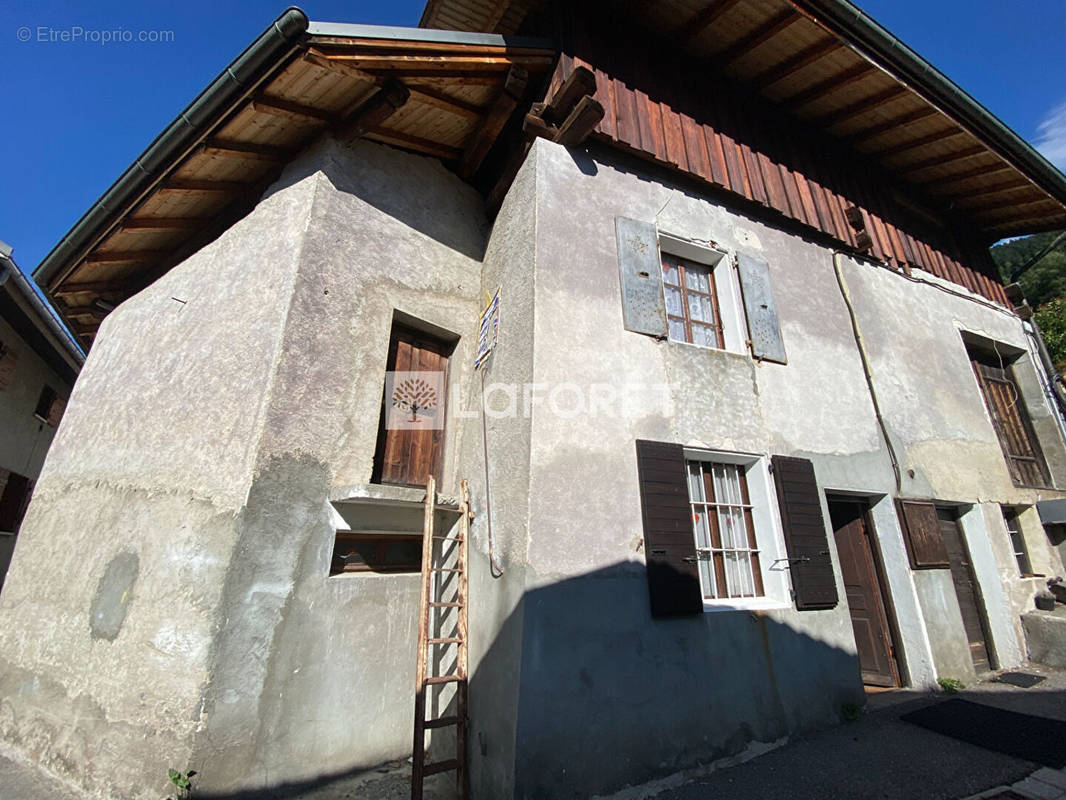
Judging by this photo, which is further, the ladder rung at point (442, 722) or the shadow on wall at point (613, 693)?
the ladder rung at point (442, 722)

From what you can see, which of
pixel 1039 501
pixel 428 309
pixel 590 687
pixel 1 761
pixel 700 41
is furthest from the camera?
pixel 1039 501

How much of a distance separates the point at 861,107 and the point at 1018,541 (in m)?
7.18

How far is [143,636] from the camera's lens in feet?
12.8

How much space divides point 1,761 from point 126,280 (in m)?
6.54

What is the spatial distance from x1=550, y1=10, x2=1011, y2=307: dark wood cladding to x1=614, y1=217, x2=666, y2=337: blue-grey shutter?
109cm

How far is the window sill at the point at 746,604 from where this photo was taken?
13.9ft

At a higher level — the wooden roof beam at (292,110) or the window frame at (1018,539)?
the wooden roof beam at (292,110)

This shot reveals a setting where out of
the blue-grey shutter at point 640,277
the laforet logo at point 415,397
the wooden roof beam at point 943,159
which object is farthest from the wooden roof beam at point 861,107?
the laforet logo at point 415,397

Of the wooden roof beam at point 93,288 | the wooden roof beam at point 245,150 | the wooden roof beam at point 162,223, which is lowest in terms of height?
the wooden roof beam at point 93,288

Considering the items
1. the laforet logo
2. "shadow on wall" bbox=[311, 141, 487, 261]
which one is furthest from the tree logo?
"shadow on wall" bbox=[311, 141, 487, 261]

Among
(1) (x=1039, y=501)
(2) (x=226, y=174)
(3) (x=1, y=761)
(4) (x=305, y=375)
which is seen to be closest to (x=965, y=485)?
(1) (x=1039, y=501)

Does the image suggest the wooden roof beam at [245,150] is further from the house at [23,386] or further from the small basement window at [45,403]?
the small basement window at [45,403]

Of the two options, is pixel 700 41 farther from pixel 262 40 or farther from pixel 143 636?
pixel 143 636

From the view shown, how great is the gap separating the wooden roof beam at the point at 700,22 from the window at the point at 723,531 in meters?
5.69
